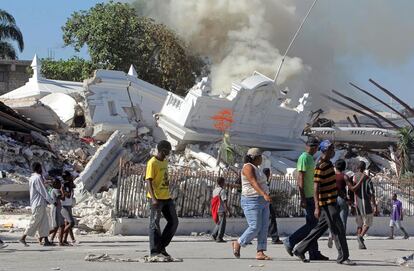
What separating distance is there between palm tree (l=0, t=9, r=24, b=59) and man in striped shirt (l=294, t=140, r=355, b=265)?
48830 millimetres

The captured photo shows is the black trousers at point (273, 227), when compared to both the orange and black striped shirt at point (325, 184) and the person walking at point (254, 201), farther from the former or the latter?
the orange and black striped shirt at point (325, 184)

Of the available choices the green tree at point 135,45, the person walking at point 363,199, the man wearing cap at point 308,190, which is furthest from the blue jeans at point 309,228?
the green tree at point 135,45

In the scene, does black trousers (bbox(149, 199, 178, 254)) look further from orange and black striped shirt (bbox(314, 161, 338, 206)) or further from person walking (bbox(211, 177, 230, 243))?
person walking (bbox(211, 177, 230, 243))

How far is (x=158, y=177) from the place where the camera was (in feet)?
37.6

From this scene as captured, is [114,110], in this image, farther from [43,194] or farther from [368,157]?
[43,194]

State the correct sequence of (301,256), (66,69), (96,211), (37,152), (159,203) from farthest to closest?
1. (66,69)
2. (37,152)
3. (96,211)
4. (301,256)
5. (159,203)

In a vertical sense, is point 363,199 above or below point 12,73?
below

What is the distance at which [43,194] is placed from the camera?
1437 cm

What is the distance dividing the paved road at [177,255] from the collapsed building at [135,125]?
10.3 metres

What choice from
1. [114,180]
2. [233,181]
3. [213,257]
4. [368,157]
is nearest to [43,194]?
[213,257]

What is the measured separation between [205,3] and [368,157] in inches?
595

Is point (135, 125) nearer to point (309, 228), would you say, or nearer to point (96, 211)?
point (96, 211)

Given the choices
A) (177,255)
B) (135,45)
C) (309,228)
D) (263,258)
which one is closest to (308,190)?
(309,228)

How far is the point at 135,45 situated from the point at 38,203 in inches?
1300
